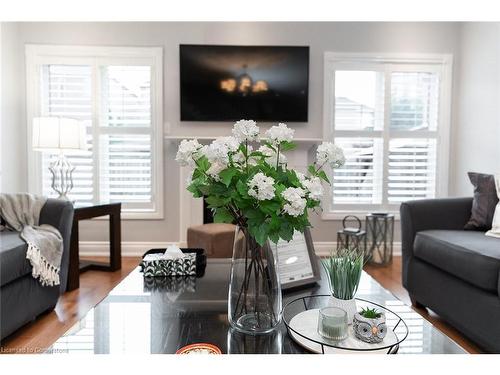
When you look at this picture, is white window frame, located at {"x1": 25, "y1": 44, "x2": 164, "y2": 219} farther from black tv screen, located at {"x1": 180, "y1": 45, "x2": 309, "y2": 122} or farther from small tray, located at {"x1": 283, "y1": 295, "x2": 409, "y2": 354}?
small tray, located at {"x1": 283, "y1": 295, "x2": 409, "y2": 354}

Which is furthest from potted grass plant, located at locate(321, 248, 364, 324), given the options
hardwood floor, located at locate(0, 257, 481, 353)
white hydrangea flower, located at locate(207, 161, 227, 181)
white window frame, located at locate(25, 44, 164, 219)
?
white window frame, located at locate(25, 44, 164, 219)

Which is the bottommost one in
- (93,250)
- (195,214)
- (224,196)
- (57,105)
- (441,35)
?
(93,250)

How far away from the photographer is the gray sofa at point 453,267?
1.79 m

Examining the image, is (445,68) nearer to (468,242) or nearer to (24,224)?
(468,242)

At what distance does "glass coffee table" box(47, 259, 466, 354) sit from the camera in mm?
990

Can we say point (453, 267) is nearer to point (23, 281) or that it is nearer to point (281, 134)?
point (281, 134)

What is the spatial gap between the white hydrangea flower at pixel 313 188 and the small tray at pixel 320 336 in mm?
377

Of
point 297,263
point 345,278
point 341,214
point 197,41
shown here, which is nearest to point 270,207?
point 345,278

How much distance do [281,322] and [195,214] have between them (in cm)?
271

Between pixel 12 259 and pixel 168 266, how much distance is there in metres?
0.91

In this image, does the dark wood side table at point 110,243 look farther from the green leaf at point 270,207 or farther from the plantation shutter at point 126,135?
the green leaf at point 270,207

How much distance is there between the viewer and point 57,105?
3.75 metres

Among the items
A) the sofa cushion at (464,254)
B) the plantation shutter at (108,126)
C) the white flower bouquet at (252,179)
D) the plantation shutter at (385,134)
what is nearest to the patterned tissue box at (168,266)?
the white flower bouquet at (252,179)
